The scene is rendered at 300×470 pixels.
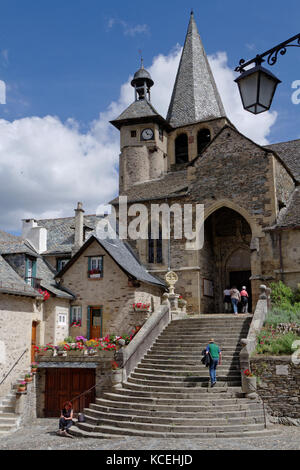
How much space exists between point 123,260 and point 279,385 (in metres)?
9.97

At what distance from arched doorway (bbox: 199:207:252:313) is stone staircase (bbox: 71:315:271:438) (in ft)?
24.7

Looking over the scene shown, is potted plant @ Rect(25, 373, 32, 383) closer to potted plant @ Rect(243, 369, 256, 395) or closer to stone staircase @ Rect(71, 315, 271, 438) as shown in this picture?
stone staircase @ Rect(71, 315, 271, 438)

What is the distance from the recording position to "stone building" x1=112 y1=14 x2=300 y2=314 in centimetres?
2103

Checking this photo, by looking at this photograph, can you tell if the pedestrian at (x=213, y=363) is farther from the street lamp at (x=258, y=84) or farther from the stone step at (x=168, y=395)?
the street lamp at (x=258, y=84)

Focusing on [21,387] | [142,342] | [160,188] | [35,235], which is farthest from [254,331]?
[35,235]

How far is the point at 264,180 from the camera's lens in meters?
21.6

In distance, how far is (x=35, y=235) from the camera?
2466 cm

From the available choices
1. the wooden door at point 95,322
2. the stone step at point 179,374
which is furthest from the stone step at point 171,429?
the wooden door at point 95,322

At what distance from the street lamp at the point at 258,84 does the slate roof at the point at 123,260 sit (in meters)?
14.4

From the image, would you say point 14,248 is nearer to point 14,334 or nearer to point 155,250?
point 14,334

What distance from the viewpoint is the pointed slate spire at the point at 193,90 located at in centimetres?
3016
